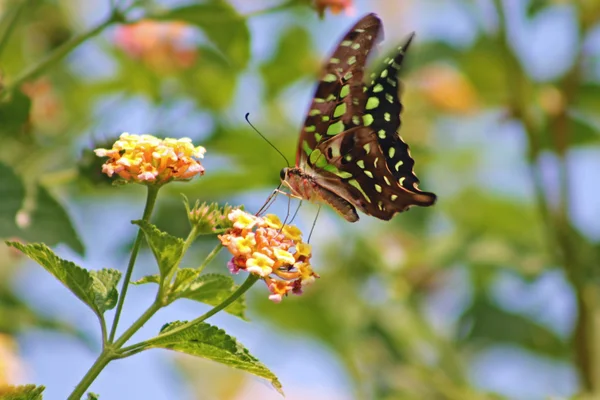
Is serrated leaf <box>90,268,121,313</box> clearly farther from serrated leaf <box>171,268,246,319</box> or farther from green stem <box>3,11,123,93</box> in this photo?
green stem <box>3,11,123,93</box>

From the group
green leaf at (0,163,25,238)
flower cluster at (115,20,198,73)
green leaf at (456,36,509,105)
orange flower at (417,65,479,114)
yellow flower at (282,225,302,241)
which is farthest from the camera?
orange flower at (417,65,479,114)

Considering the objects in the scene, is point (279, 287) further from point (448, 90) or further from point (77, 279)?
point (448, 90)

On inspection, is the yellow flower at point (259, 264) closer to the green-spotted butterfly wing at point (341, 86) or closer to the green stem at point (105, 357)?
the green stem at point (105, 357)

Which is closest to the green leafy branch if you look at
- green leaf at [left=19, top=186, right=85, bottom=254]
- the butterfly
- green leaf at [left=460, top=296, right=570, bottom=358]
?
green leaf at [left=19, top=186, right=85, bottom=254]

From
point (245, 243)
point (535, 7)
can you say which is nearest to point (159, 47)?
point (535, 7)

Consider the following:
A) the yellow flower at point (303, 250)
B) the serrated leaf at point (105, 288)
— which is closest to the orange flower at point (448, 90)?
the yellow flower at point (303, 250)

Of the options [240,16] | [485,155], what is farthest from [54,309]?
[485,155]

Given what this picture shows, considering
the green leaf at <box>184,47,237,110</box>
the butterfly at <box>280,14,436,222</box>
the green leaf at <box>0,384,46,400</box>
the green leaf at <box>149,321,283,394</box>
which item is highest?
the green leaf at <box>184,47,237,110</box>

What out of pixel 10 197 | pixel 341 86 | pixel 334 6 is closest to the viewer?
pixel 10 197
